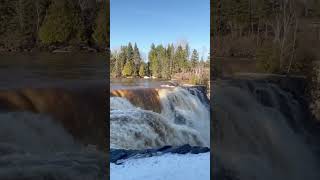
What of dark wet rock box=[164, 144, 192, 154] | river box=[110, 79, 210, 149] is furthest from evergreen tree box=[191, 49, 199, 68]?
dark wet rock box=[164, 144, 192, 154]

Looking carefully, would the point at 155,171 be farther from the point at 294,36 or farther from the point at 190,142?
the point at 294,36

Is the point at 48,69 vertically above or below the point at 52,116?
above

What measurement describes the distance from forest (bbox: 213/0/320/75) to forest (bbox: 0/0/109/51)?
4.22ft

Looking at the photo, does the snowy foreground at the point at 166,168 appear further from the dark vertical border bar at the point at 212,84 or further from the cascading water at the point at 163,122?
the dark vertical border bar at the point at 212,84

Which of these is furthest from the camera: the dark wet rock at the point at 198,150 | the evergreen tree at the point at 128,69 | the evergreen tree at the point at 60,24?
the evergreen tree at the point at 128,69

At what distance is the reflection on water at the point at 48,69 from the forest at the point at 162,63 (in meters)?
5.10

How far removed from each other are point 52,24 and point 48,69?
49 centimetres

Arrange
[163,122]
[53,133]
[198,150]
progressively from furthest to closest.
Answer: [163,122], [198,150], [53,133]

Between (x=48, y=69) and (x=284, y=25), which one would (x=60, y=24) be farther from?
(x=284, y=25)

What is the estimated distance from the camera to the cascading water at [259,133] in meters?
4.02

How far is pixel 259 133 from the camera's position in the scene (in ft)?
13.4

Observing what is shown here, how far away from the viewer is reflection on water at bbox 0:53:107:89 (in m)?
3.91

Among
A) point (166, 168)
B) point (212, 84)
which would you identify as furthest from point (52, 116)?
point (166, 168)

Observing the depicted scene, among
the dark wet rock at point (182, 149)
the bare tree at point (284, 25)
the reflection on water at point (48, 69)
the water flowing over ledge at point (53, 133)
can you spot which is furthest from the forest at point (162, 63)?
the bare tree at point (284, 25)
